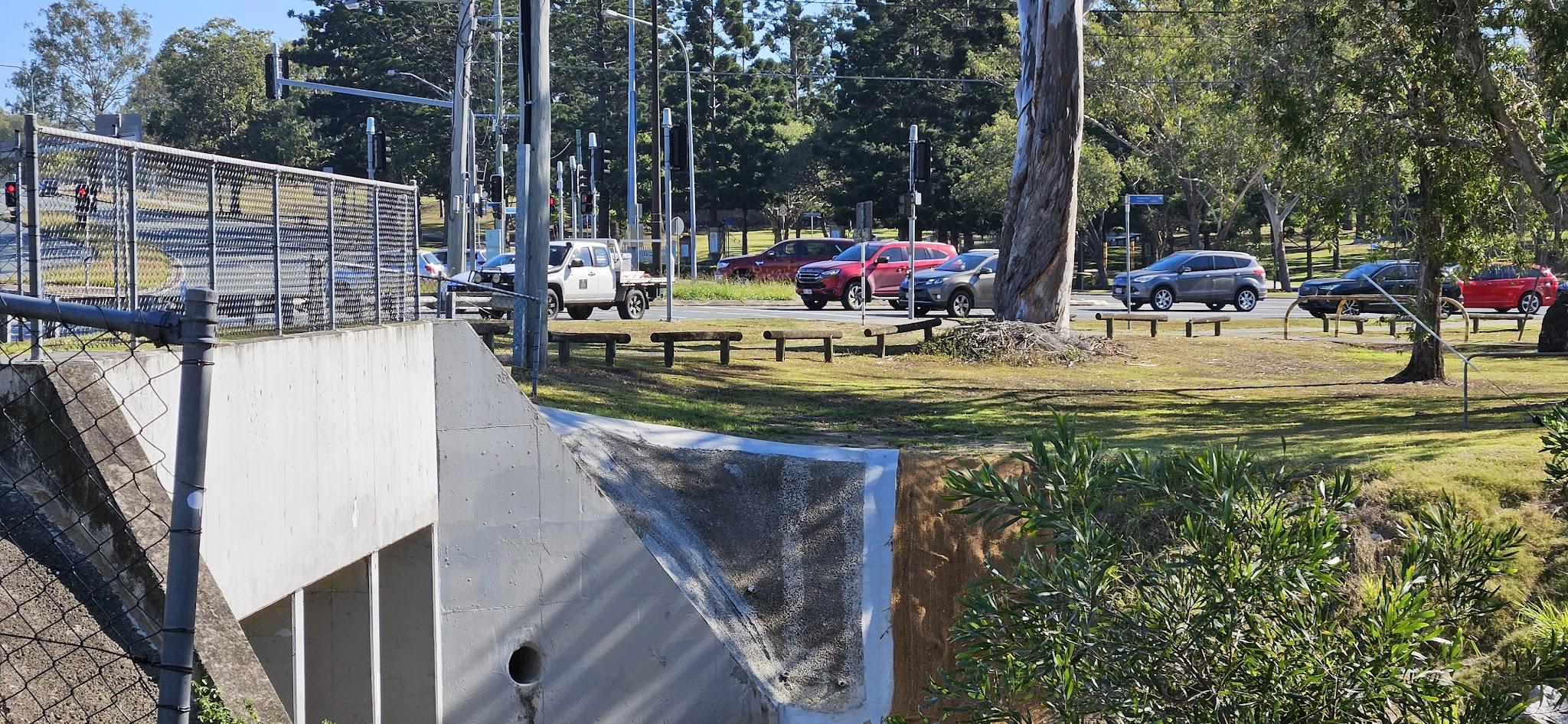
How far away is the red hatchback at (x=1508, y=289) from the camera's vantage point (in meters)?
36.4

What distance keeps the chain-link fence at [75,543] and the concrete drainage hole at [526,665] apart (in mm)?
6514

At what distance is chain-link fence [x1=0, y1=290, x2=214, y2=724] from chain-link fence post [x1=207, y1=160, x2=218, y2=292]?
8.33 ft

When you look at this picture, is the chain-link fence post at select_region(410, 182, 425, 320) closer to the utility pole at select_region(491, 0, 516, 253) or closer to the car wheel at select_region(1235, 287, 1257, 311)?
the utility pole at select_region(491, 0, 516, 253)

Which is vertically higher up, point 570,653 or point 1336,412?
point 1336,412

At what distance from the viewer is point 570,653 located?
40.1 ft

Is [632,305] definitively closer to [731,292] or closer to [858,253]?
[858,253]

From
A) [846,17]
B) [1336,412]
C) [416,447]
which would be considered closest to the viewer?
[416,447]

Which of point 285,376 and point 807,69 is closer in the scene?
point 285,376

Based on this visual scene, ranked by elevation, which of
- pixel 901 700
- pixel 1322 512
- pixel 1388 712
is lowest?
pixel 901 700

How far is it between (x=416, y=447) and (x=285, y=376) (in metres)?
2.69

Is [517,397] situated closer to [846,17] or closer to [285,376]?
[285,376]

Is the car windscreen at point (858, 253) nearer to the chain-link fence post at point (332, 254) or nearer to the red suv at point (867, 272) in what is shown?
the red suv at point (867, 272)

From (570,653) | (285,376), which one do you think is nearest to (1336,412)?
(570,653)

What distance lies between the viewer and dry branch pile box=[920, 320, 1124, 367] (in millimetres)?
21344
